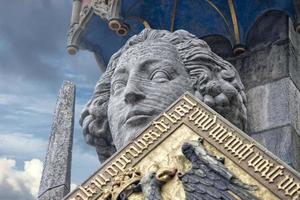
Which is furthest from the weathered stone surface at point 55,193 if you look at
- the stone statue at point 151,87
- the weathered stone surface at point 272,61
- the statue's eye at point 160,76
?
the weathered stone surface at point 272,61

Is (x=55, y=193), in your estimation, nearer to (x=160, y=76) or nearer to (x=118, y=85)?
(x=118, y=85)

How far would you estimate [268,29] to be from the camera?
18.3 feet

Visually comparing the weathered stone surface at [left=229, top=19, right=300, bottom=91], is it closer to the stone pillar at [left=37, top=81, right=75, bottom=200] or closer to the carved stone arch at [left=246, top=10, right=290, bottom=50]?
the carved stone arch at [left=246, top=10, right=290, bottom=50]

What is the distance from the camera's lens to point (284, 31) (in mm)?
5453

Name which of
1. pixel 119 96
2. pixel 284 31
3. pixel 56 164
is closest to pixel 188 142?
pixel 119 96

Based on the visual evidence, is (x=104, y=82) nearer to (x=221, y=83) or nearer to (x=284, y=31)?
(x=221, y=83)

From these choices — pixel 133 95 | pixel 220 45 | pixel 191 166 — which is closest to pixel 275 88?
pixel 220 45

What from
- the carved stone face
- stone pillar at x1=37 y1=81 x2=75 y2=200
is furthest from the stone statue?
stone pillar at x1=37 y1=81 x2=75 y2=200

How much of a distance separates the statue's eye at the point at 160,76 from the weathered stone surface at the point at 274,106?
125 centimetres

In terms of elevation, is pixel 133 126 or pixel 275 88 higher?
pixel 275 88

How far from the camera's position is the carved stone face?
151 inches

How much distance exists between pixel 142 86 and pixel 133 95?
110 mm

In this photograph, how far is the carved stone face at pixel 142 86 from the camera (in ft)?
12.6

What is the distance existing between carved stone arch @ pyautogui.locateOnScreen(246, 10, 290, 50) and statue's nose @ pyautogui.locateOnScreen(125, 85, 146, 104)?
1.95 metres
